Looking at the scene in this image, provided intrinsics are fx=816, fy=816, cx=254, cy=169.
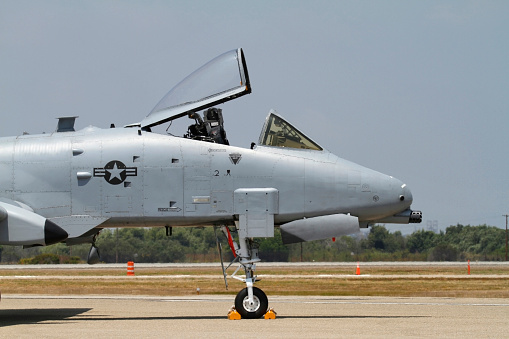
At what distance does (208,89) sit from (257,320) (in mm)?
4589

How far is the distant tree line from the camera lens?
73.4 meters

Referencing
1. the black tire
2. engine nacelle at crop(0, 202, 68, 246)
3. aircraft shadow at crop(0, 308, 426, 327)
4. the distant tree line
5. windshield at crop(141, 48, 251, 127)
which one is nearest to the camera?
engine nacelle at crop(0, 202, 68, 246)

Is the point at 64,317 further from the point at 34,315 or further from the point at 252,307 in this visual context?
the point at 252,307

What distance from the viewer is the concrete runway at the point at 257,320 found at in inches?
530

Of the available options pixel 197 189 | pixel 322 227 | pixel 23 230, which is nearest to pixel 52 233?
pixel 23 230

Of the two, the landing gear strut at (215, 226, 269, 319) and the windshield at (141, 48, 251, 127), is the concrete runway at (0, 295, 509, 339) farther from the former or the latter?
the windshield at (141, 48, 251, 127)

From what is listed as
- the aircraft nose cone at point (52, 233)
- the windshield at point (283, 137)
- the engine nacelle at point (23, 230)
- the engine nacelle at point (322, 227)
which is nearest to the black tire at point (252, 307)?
the engine nacelle at point (322, 227)

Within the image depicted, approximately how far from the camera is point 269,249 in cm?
8044

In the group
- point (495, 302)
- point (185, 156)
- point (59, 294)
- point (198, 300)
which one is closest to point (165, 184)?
point (185, 156)

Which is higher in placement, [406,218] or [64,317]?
[406,218]

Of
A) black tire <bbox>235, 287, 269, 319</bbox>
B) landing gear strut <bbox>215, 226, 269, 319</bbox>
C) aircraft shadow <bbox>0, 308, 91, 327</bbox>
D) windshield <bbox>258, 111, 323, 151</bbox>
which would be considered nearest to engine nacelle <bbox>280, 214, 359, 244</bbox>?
landing gear strut <bbox>215, 226, 269, 319</bbox>

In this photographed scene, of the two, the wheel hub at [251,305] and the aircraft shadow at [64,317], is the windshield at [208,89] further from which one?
the aircraft shadow at [64,317]

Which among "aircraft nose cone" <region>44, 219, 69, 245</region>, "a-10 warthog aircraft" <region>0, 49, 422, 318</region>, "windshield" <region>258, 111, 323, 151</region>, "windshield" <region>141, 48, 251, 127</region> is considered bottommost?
"aircraft nose cone" <region>44, 219, 69, 245</region>

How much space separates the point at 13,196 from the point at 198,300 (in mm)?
8003
